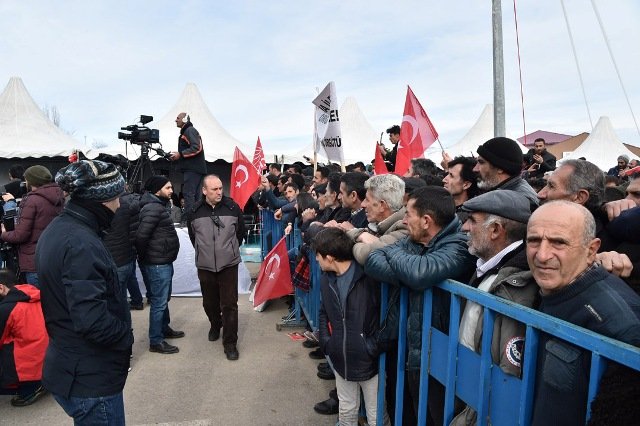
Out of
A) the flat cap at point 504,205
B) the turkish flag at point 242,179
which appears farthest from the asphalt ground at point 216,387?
the turkish flag at point 242,179

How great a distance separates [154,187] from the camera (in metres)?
5.45

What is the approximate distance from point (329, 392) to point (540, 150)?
18.3 feet

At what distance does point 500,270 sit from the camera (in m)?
2.00

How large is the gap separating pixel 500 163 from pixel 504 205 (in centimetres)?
123

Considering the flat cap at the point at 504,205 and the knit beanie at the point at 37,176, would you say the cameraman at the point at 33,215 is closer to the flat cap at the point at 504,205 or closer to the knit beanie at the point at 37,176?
the knit beanie at the point at 37,176

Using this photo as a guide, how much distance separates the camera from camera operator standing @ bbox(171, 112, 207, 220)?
8.01 meters

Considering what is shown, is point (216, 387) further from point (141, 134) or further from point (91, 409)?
point (141, 134)

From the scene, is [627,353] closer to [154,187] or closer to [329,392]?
[329,392]

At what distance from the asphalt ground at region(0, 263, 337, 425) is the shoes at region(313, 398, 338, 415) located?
1.6 inches

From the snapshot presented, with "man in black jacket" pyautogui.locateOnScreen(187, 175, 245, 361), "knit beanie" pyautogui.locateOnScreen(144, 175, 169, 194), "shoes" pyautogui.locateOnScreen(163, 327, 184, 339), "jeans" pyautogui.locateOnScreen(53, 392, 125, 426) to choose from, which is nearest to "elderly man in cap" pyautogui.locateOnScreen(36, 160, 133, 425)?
"jeans" pyautogui.locateOnScreen(53, 392, 125, 426)

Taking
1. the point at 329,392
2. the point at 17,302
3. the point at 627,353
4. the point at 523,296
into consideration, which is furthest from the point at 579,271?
the point at 17,302

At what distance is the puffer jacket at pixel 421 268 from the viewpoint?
2316 mm

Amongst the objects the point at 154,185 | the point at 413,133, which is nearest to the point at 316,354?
the point at 154,185

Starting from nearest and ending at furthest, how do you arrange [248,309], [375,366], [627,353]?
1. [627,353]
2. [375,366]
3. [248,309]
